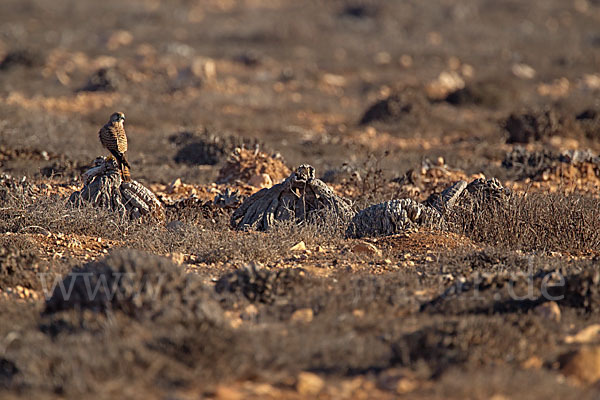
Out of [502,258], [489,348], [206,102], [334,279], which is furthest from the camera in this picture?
[206,102]

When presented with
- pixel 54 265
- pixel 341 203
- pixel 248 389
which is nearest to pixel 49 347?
pixel 248 389

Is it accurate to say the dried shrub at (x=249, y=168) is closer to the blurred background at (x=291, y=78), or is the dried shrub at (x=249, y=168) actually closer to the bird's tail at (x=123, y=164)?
the blurred background at (x=291, y=78)

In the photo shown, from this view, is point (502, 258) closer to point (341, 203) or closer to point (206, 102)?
point (341, 203)

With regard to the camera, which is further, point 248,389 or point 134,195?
point 134,195

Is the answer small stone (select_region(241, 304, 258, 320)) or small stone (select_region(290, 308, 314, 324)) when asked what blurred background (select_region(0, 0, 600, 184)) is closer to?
small stone (select_region(241, 304, 258, 320))

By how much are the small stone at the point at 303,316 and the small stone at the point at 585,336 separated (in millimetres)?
1534

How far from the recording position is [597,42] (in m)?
28.5

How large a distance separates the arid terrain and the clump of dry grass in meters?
0.02

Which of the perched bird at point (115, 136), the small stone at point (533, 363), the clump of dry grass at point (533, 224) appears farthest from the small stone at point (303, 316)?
the perched bird at point (115, 136)

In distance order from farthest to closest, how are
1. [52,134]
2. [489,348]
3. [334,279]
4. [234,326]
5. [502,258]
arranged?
[52,134]
[502,258]
[334,279]
[234,326]
[489,348]

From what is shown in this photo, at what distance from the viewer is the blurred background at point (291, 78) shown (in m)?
13.1

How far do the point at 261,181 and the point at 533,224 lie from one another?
3.63 m

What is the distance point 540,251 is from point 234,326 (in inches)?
132

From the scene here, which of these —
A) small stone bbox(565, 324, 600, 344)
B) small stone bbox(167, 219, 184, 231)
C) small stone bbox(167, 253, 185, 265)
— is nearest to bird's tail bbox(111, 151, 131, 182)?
small stone bbox(167, 219, 184, 231)
